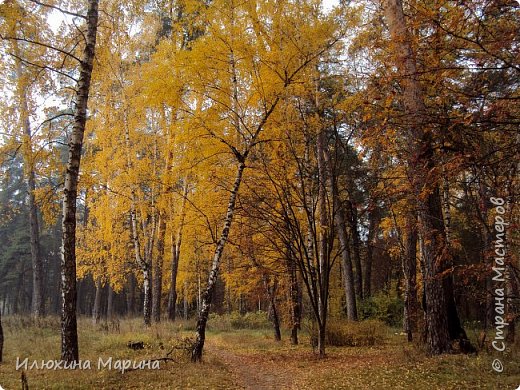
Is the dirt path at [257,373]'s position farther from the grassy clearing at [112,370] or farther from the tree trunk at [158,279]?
the tree trunk at [158,279]

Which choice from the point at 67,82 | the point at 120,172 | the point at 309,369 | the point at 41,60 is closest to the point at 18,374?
the point at 309,369

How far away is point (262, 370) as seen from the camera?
26.9 feet

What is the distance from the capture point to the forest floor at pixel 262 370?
18.3ft

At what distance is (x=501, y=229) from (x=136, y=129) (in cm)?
1389

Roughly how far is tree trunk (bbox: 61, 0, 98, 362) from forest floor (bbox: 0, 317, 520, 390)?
0.55 meters

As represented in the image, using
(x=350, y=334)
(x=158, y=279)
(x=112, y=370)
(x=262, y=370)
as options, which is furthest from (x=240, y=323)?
(x=112, y=370)

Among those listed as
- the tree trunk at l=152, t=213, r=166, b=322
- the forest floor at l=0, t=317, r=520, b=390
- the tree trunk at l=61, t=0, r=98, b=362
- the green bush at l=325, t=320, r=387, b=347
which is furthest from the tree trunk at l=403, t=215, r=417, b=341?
the tree trunk at l=152, t=213, r=166, b=322

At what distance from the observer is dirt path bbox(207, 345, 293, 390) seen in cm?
677

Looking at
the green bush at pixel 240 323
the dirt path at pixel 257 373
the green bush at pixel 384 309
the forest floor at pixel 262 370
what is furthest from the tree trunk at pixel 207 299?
the green bush at pixel 384 309

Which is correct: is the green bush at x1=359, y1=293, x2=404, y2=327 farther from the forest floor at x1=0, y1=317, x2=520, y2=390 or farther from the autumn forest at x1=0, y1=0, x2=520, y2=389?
the forest floor at x1=0, y1=317, x2=520, y2=390

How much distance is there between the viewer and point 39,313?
15219 millimetres

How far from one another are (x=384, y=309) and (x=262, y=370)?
12726 millimetres

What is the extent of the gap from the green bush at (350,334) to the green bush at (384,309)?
806 cm

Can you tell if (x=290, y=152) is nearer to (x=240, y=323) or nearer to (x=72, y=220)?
(x=72, y=220)
